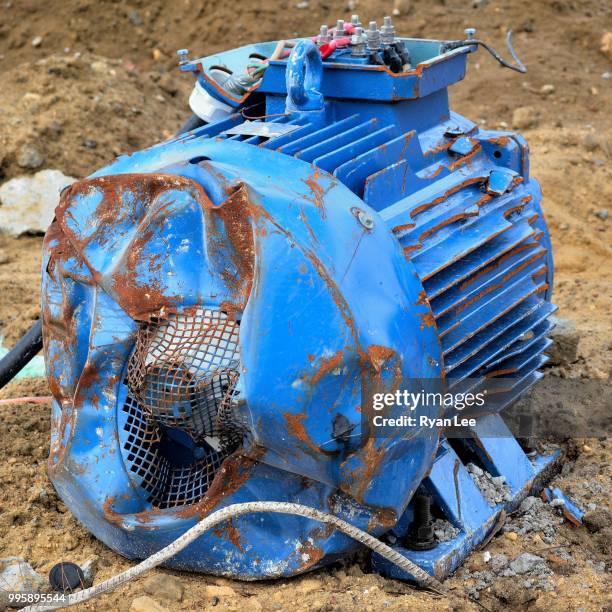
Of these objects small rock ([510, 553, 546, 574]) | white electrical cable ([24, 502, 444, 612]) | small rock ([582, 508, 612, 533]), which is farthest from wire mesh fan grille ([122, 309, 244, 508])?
small rock ([582, 508, 612, 533])

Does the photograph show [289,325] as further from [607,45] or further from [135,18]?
[135,18]

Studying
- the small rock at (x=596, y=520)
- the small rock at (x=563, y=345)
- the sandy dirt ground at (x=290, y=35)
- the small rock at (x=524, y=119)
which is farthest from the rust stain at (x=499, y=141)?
the small rock at (x=524, y=119)

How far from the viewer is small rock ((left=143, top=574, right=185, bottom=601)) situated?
254 cm

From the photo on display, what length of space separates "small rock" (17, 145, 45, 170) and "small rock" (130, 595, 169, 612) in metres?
3.67

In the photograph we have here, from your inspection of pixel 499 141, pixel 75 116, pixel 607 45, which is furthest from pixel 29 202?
pixel 607 45

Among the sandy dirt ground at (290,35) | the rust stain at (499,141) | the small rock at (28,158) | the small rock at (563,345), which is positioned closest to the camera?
the sandy dirt ground at (290,35)

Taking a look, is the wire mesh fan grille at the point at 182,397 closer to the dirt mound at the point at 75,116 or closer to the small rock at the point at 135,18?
the dirt mound at the point at 75,116

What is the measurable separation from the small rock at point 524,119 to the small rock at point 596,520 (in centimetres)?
430

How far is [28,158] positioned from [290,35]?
10.8ft

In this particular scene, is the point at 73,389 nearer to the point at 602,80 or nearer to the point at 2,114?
the point at 2,114

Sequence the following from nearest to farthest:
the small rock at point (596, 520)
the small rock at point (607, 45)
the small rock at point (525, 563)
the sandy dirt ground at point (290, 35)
Result: the sandy dirt ground at point (290, 35), the small rock at point (525, 563), the small rock at point (596, 520), the small rock at point (607, 45)

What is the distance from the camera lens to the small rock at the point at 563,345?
3928 millimetres

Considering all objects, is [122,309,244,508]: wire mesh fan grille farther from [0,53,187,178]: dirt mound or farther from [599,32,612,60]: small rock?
[599,32,612,60]: small rock

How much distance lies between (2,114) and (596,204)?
3524 millimetres
